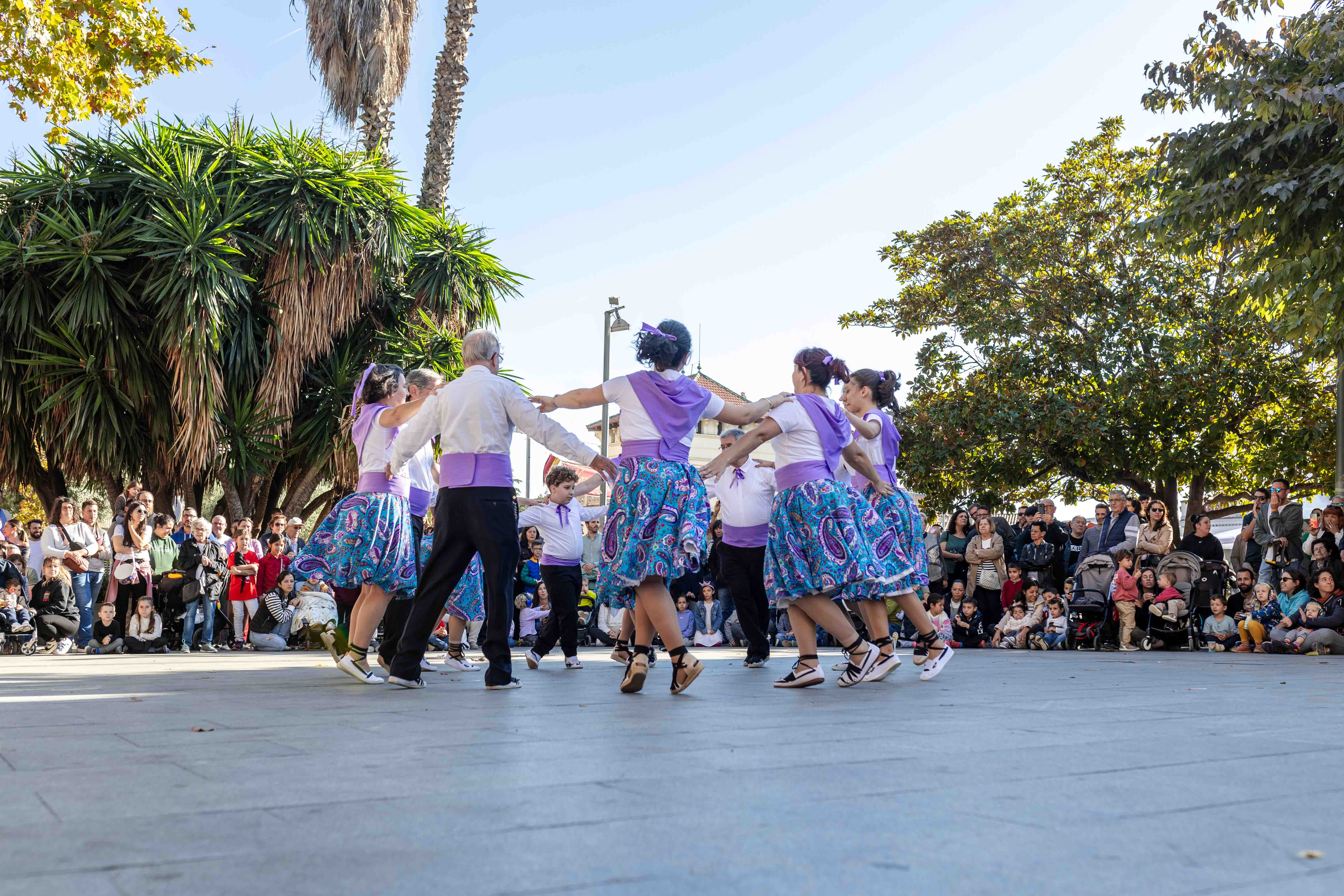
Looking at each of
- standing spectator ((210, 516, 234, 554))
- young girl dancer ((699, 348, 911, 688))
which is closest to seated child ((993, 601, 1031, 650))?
young girl dancer ((699, 348, 911, 688))

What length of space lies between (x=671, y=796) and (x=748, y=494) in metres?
5.72

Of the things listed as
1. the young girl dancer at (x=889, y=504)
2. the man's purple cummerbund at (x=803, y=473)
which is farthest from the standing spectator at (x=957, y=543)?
the man's purple cummerbund at (x=803, y=473)

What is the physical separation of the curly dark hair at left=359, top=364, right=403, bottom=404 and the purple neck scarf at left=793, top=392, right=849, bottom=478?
250 cm

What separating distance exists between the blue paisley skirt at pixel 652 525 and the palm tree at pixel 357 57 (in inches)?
624

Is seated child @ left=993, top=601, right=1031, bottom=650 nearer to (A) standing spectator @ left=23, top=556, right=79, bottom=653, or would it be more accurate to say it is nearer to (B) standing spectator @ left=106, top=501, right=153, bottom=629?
(B) standing spectator @ left=106, top=501, right=153, bottom=629

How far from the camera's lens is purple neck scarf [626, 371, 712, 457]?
241 inches

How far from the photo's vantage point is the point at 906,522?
7559mm

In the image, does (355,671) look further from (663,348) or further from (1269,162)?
(1269,162)

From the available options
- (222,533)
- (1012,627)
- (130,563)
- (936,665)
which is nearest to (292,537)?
(222,533)

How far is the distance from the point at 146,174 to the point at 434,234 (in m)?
4.27

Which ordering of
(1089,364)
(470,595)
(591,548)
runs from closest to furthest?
(470,595) → (591,548) → (1089,364)

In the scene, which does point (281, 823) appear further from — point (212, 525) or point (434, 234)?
point (434, 234)

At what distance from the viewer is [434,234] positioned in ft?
60.8

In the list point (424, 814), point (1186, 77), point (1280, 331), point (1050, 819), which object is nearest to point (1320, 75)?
point (1186, 77)
